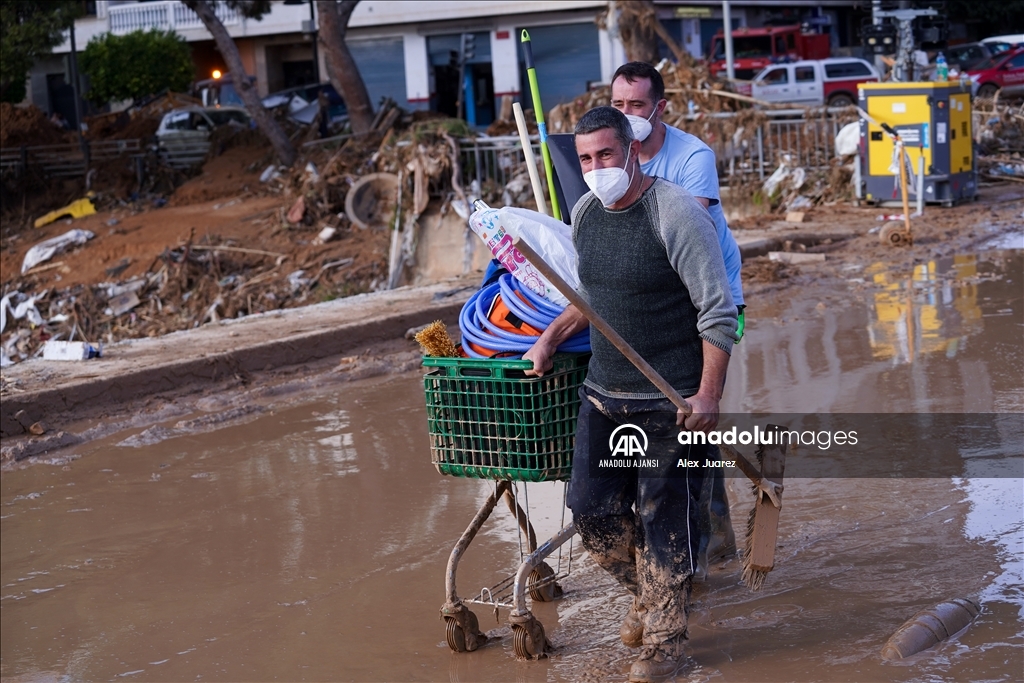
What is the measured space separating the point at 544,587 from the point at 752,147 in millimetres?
14836

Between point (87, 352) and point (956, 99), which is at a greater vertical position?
point (956, 99)

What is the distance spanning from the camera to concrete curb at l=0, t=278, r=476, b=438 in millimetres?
8266

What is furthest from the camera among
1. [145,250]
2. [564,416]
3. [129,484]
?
[145,250]

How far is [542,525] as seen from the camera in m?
5.68

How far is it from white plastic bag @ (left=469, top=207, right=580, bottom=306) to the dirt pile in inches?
1080

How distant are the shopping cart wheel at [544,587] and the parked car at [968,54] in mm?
32497

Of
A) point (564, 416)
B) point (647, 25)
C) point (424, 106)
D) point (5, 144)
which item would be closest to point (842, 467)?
point (564, 416)

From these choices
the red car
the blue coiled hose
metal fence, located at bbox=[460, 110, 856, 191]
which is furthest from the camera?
the red car

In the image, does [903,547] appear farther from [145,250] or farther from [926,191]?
[145,250]

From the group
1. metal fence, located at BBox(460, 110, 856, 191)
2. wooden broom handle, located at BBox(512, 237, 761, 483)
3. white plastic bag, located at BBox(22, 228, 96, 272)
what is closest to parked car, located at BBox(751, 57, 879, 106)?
metal fence, located at BBox(460, 110, 856, 191)

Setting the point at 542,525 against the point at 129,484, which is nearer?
the point at 542,525

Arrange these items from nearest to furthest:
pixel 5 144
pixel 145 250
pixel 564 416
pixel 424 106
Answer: pixel 564 416
pixel 145 250
pixel 5 144
pixel 424 106

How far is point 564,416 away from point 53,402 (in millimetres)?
5298

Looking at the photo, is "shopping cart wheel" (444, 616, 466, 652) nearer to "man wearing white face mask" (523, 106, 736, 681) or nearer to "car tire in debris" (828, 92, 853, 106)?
"man wearing white face mask" (523, 106, 736, 681)
